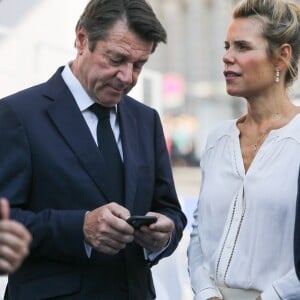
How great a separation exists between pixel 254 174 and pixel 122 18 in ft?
2.40

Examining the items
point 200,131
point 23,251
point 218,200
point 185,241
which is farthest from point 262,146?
point 200,131

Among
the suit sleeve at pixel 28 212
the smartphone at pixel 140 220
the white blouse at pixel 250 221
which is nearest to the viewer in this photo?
the smartphone at pixel 140 220

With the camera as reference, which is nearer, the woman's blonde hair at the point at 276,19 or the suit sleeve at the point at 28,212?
the suit sleeve at the point at 28,212

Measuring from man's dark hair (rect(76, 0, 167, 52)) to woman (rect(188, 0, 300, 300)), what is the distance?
32 cm

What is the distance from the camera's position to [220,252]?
319 cm

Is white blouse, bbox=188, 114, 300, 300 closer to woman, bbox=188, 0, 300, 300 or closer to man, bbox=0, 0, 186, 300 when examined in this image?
woman, bbox=188, 0, 300, 300

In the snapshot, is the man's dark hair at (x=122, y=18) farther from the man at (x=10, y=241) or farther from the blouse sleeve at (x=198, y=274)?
the man at (x=10, y=241)

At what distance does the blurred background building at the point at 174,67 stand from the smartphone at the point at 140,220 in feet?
5.37

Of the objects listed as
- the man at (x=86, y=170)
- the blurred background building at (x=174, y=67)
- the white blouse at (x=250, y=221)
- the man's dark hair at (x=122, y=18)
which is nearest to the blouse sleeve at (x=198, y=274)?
the white blouse at (x=250, y=221)

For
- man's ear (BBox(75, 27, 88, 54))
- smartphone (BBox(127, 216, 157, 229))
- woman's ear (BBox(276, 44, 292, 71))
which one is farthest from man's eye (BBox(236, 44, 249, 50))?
smartphone (BBox(127, 216, 157, 229))

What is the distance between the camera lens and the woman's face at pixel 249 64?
3.27 meters

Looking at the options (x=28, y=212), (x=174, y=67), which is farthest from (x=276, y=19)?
(x=174, y=67)

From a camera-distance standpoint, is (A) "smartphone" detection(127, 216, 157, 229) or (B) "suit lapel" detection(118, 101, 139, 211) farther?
(B) "suit lapel" detection(118, 101, 139, 211)

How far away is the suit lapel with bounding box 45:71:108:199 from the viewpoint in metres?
3.07
